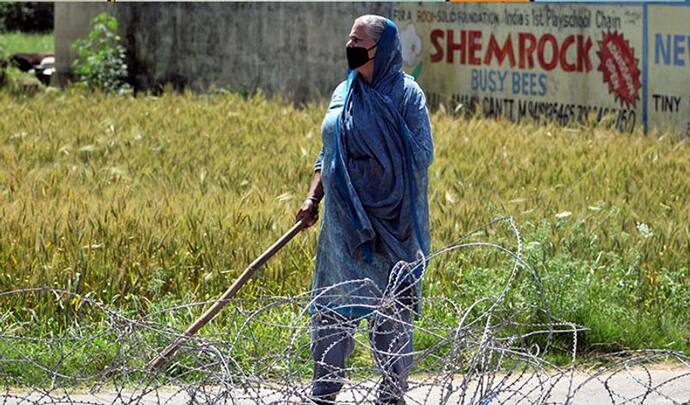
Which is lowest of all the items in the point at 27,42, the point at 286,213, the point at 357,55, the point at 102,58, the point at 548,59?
the point at 27,42

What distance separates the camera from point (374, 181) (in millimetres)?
6066

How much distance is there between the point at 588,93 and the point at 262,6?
7191mm

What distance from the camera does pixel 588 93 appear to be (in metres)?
17.6

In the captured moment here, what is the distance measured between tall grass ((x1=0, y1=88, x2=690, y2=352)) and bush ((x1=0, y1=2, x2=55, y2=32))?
41920 mm

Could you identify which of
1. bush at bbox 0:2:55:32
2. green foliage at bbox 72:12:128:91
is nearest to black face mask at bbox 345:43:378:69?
green foliage at bbox 72:12:128:91

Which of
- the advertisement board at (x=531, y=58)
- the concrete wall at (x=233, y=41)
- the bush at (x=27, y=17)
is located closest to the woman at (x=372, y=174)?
the advertisement board at (x=531, y=58)

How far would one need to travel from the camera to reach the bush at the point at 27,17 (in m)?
56.1

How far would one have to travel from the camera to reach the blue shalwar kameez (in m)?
6.02

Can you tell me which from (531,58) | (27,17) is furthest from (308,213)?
(27,17)

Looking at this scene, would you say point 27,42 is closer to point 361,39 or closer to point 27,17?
point 27,17

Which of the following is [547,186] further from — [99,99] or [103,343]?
[99,99]

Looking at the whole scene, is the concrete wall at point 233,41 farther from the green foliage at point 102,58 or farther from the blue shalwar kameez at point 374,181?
the blue shalwar kameez at point 374,181

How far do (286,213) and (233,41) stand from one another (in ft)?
47.4

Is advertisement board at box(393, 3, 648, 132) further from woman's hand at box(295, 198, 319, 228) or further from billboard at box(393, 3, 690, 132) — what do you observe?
woman's hand at box(295, 198, 319, 228)
